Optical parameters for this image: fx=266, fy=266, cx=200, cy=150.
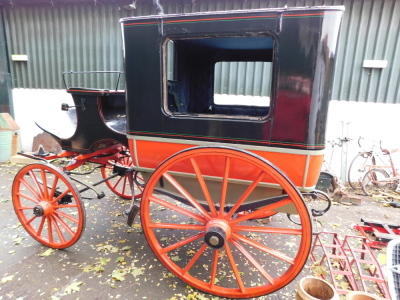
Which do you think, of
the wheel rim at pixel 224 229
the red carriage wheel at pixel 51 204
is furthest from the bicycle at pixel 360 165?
the red carriage wheel at pixel 51 204

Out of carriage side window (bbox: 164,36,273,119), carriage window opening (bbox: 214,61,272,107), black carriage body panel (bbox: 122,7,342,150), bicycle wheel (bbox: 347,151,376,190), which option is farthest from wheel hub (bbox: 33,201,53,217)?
bicycle wheel (bbox: 347,151,376,190)

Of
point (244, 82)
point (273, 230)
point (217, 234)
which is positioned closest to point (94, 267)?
point (217, 234)

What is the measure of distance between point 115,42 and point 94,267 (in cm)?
479

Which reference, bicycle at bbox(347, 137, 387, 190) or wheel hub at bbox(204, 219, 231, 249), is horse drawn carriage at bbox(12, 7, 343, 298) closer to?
wheel hub at bbox(204, 219, 231, 249)

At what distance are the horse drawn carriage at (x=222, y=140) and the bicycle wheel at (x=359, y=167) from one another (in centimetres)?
280

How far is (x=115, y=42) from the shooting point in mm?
5801

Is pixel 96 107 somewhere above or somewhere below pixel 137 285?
above

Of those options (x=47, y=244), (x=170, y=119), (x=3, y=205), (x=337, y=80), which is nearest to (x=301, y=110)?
(x=170, y=119)

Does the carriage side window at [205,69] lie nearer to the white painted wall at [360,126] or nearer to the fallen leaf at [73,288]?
the fallen leaf at [73,288]

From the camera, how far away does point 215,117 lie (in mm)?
2150

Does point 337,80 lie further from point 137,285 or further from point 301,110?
point 137,285

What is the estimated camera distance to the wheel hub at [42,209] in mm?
2762

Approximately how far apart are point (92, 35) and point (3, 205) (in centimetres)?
393

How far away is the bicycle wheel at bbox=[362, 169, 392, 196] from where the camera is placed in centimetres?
478
